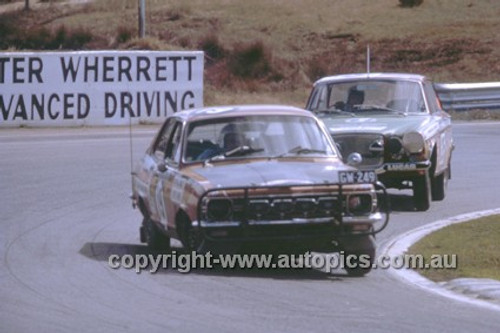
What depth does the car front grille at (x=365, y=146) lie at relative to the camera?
15.2 m

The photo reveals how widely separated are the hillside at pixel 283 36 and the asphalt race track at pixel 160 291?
2236cm

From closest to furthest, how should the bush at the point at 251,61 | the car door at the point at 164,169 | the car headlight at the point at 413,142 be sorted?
the car door at the point at 164,169 < the car headlight at the point at 413,142 < the bush at the point at 251,61

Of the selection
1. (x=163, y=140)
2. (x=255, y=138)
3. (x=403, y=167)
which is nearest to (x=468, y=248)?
(x=255, y=138)

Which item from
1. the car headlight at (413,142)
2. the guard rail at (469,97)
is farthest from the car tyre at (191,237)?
the guard rail at (469,97)

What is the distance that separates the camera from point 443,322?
8680 millimetres

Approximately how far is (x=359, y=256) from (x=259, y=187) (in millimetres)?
1167

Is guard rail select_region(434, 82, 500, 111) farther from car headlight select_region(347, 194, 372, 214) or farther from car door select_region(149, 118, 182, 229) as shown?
car headlight select_region(347, 194, 372, 214)

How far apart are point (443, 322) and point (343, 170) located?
238 centimetres

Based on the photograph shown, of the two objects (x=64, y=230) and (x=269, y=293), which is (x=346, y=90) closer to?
(x=64, y=230)

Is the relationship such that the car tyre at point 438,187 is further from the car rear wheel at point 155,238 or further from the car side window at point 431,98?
the car rear wheel at point 155,238

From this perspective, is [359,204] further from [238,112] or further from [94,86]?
[94,86]

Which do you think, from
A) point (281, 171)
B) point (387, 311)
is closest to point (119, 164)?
point (281, 171)

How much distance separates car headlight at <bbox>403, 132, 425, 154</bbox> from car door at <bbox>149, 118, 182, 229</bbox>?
153 inches

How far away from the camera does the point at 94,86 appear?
100.0 ft
